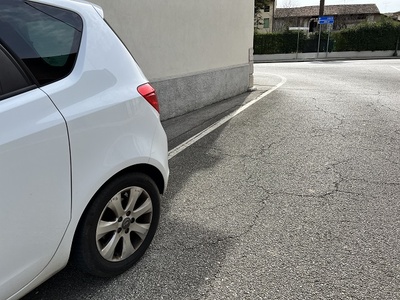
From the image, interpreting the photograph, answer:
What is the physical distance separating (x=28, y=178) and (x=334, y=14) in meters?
61.6

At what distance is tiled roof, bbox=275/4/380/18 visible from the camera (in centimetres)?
5432

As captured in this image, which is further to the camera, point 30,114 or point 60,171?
point 60,171

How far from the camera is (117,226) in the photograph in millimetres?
2189

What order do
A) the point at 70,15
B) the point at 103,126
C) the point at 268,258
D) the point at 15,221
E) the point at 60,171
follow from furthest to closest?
the point at 268,258 → the point at 70,15 → the point at 103,126 → the point at 60,171 → the point at 15,221

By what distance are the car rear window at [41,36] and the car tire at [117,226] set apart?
0.77 meters

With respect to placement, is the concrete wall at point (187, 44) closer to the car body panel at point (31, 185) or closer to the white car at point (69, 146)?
the white car at point (69, 146)

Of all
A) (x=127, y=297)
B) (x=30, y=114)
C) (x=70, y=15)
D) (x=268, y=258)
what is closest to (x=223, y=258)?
(x=268, y=258)

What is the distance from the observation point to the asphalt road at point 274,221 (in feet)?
7.20

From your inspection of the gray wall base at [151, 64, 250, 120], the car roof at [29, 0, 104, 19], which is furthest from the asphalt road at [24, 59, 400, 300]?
the car roof at [29, 0, 104, 19]

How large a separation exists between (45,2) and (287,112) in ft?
18.7

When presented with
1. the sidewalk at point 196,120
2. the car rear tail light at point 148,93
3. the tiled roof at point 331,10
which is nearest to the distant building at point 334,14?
the tiled roof at point 331,10

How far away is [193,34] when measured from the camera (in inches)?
282

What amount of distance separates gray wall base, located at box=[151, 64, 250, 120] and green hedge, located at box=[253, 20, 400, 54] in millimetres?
23064

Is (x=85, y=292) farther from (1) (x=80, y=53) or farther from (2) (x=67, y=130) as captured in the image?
(1) (x=80, y=53)
